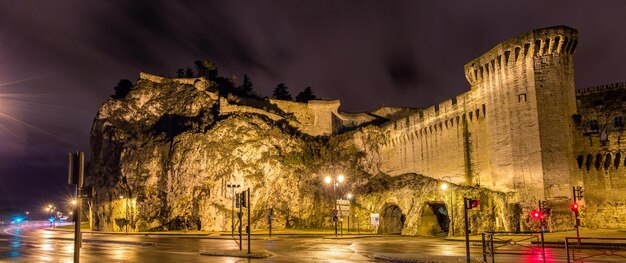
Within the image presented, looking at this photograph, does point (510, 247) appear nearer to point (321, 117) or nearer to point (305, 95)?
point (321, 117)

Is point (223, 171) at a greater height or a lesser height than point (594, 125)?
lesser

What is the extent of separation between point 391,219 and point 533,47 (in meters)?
25.7

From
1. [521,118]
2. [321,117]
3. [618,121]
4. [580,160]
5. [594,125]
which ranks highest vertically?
[321,117]

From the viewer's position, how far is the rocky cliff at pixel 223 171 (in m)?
62.9

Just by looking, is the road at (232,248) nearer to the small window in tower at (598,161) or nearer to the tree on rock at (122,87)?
the small window in tower at (598,161)

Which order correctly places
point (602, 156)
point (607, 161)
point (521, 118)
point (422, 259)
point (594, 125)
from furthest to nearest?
point (521, 118)
point (594, 125)
point (602, 156)
point (607, 161)
point (422, 259)

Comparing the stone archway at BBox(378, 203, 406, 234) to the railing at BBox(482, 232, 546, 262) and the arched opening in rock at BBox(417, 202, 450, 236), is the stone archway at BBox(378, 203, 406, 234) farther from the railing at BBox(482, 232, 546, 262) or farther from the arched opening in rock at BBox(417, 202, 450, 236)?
the railing at BBox(482, 232, 546, 262)

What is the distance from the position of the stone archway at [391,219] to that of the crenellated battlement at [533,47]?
20.3 meters

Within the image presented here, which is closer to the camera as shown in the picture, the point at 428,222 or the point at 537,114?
the point at 537,114

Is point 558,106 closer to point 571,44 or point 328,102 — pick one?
point 571,44

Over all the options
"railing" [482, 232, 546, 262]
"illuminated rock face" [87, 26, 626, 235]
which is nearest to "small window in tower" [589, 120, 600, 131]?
"illuminated rock face" [87, 26, 626, 235]

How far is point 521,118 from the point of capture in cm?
4009

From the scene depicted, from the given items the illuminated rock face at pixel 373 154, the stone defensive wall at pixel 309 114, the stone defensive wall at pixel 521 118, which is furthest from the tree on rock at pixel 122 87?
the stone defensive wall at pixel 521 118

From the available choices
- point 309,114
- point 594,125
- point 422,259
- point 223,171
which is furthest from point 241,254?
point 309,114
